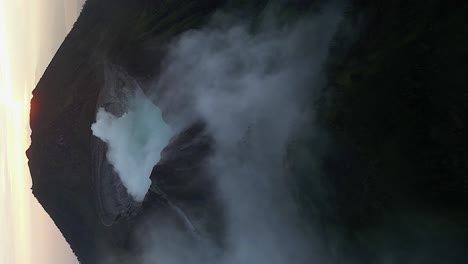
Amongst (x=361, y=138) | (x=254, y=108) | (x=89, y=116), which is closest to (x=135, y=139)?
(x=89, y=116)

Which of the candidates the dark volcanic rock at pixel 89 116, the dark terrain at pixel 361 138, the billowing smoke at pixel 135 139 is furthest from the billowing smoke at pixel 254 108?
the billowing smoke at pixel 135 139

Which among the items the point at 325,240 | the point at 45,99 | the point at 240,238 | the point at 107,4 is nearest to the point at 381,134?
the point at 325,240

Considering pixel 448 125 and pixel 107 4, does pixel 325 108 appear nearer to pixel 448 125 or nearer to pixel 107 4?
pixel 448 125

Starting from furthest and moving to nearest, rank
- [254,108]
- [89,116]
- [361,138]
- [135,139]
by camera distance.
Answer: [89,116] → [135,139] → [254,108] → [361,138]

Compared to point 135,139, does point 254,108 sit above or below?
below

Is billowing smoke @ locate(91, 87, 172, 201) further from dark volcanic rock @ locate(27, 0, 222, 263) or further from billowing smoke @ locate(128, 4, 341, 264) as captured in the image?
billowing smoke @ locate(128, 4, 341, 264)

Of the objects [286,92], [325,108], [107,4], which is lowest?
[325,108]

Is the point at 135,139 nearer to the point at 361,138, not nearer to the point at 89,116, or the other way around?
the point at 89,116
